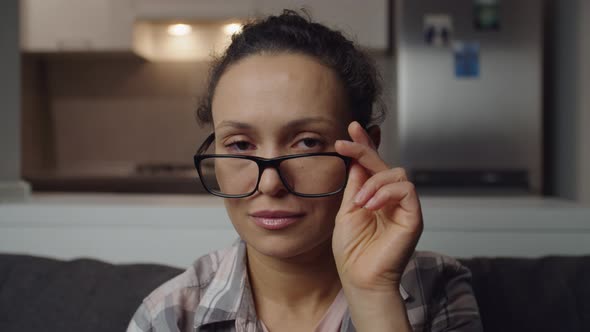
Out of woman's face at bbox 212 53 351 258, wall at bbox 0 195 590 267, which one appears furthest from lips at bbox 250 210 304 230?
wall at bbox 0 195 590 267

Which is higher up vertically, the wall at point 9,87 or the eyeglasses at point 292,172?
the wall at point 9,87

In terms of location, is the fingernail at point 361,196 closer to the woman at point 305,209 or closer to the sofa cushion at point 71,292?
the woman at point 305,209

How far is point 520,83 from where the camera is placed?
273 centimetres

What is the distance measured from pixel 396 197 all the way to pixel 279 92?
0.23 metres

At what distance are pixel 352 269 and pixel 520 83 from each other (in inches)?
93.1

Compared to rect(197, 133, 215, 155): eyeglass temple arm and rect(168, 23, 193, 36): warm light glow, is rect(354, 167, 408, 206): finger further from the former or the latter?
rect(168, 23, 193, 36): warm light glow

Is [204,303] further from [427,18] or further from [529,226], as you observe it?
[427,18]

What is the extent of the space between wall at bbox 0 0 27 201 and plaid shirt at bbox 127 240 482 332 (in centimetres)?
97

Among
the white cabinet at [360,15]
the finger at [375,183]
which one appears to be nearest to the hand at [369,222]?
the finger at [375,183]

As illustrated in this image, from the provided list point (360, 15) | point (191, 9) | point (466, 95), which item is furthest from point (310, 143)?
point (191, 9)

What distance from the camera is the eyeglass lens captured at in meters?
0.74

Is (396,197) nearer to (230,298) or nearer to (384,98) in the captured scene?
(230,298)

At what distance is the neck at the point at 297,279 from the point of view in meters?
0.85

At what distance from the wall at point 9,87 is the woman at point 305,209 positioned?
3.23 ft
